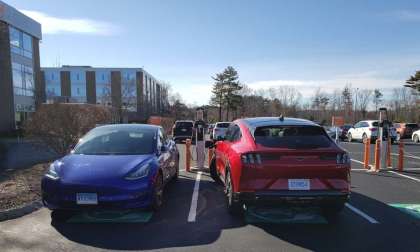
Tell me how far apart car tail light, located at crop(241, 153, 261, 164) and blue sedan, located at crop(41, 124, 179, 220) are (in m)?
1.63

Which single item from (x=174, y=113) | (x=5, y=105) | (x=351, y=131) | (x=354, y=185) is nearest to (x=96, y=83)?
(x=174, y=113)

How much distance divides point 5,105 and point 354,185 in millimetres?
33539

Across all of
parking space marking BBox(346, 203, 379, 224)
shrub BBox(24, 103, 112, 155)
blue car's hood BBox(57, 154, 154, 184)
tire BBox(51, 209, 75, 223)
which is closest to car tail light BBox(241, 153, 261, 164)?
blue car's hood BBox(57, 154, 154, 184)

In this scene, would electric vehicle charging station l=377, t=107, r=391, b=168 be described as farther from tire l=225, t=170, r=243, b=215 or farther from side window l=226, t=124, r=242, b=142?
tire l=225, t=170, r=243, b=215

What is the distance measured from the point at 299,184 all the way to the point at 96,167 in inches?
130

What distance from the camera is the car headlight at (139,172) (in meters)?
5.98

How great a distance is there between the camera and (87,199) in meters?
5.68

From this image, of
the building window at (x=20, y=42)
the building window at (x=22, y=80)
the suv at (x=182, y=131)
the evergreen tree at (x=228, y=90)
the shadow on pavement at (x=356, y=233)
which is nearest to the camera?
the shadow on pavement at (x=356, y=233)

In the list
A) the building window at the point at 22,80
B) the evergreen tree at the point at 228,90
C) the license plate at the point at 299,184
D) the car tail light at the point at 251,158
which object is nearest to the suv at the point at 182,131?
the building window at the point at 22,80

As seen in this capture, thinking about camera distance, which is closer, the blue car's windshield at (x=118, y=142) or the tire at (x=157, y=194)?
the tire at (x=157, y=194)

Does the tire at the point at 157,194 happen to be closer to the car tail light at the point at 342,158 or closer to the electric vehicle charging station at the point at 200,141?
the car tail light at the point at 342,158

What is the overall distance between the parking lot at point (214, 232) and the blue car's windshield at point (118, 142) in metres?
1.25

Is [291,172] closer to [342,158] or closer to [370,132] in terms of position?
[342,158]

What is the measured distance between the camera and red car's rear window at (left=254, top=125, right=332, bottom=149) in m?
5.83
